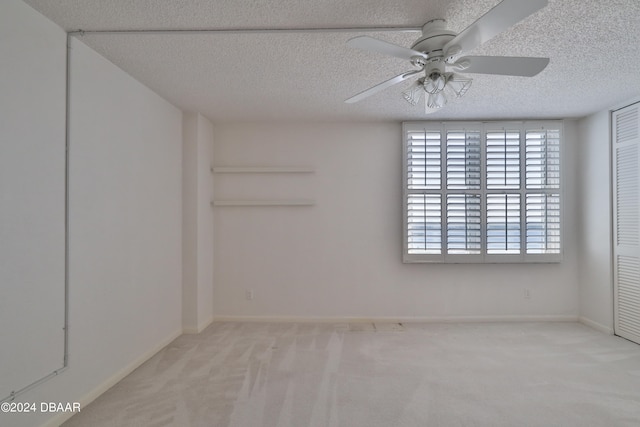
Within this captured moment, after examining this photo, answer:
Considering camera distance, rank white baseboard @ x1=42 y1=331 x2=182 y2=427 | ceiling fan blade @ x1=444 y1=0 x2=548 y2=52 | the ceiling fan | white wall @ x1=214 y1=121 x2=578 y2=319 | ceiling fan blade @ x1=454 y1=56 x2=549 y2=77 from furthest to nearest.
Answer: white wall @ x1=214 y1=121 x2=578 y2=319 < white baseboard @ x1=42 y1=331 x2=182 y2=427 < ceiling fan blade @ x1=454 y1=56 x2=549 y2=77 < the ceiling fan < ceiling fan blade @ x1=444 y1=0 x2=548 y2=52

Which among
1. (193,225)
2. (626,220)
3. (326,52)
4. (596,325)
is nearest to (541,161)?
(626,220)

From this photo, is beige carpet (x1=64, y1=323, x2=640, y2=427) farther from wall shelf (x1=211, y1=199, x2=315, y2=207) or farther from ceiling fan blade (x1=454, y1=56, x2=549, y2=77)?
ceiling fan blade (x1=454, y1=56, x2=549, y2=77)

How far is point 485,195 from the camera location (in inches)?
155

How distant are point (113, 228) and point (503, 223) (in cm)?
393

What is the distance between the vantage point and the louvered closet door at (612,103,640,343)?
3.29 meters

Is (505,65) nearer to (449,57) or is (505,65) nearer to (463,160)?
(449,57)

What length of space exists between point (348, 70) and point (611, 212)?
320 centimetres

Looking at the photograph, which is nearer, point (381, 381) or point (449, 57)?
point (449, 57)

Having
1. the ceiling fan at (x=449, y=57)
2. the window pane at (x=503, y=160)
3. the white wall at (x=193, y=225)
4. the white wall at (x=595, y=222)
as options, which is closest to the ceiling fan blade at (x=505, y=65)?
the ceiling fan at (x=449, y=57)

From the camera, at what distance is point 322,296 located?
4035 millimetres

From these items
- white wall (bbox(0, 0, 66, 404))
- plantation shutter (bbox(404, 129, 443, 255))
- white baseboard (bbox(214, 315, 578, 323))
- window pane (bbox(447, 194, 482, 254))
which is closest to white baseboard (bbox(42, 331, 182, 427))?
white wall (bbox(0, 0, 66, 404))

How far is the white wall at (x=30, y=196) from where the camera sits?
1.72 m

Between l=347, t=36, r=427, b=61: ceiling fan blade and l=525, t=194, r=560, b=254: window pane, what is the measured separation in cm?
290

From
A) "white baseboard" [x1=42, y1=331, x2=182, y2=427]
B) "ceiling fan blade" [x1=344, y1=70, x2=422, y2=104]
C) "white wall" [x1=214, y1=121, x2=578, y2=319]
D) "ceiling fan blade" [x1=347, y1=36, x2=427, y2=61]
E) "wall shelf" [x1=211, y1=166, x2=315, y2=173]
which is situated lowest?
"white baseboard" [x1=42, y1=331, x2=182, y2=427]
